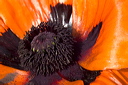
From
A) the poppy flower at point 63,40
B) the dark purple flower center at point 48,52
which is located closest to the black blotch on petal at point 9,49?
the poppy flower at point 63,40

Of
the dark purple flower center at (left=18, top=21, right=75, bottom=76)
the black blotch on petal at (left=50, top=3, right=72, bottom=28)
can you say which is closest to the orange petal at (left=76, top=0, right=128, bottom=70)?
the dark purple flower center at (left=18, top=21, right=75, bottom=76)

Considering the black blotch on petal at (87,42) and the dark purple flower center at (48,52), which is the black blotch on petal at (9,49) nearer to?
the dark purple flower center at (48,52)

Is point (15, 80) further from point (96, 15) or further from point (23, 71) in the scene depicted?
point (96, 15)

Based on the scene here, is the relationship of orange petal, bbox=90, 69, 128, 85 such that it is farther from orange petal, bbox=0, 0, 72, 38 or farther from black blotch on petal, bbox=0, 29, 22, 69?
orange petal, bbox=0, 0, 72, 38

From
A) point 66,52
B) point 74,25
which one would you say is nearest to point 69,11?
point 74,25

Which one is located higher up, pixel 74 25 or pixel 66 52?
pixel 74 25

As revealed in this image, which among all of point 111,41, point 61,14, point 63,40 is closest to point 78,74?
point 63,40

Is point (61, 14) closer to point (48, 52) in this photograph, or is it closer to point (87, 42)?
point (87, 42)
